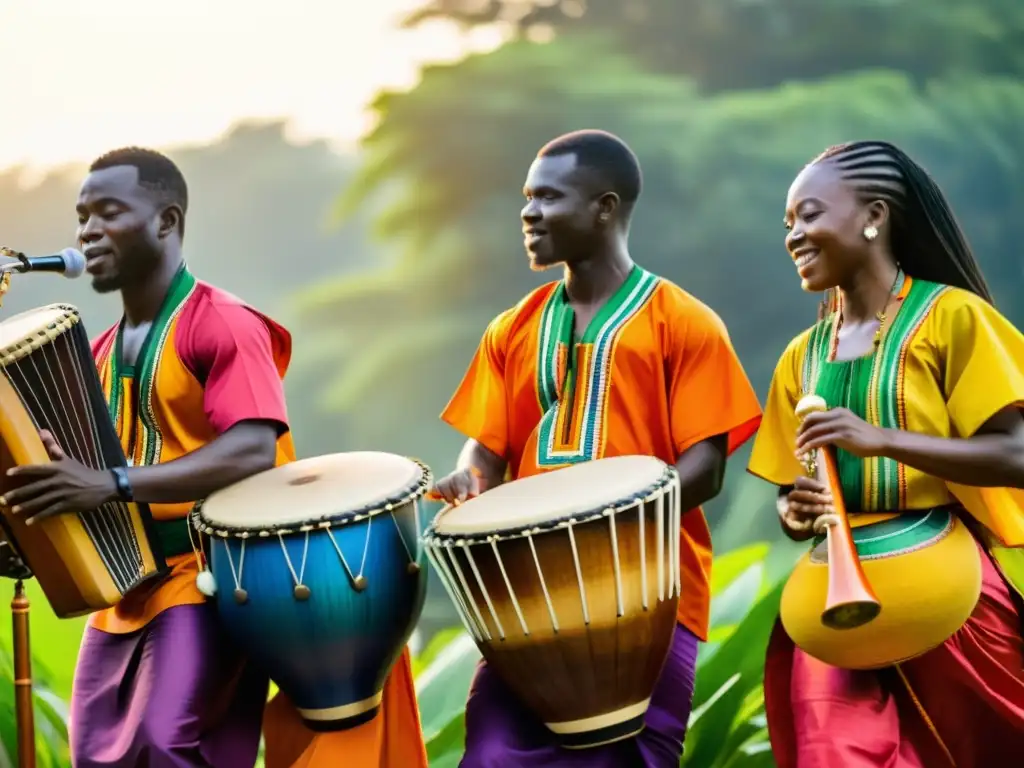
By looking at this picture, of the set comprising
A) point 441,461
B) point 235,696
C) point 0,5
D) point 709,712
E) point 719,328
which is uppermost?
point 0,5

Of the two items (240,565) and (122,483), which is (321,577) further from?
(122,483)

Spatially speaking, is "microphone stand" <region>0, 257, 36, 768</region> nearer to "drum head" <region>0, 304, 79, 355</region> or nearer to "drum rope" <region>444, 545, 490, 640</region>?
"drum head" <region>0, 304, 79, 355</region>

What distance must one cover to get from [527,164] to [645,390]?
8.13 ft

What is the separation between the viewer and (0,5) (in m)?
5.75

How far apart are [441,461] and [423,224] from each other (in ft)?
3.27

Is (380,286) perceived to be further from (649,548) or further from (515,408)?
(649,548)

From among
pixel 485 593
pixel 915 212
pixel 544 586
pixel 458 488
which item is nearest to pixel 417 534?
pixel 458 488

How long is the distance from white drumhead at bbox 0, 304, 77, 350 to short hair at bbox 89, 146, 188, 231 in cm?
53

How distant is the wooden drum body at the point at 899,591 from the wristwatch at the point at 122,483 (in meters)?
1.51

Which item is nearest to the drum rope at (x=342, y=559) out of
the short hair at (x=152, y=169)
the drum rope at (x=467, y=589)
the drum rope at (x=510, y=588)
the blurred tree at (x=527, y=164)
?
the drum rope at (x=467, y=589)

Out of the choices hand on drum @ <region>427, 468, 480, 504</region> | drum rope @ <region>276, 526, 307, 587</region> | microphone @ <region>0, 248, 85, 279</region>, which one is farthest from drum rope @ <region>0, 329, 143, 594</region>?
hand on drum @ <region>427, 468, 480, 504</region>

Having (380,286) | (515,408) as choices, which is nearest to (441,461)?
(380,286)

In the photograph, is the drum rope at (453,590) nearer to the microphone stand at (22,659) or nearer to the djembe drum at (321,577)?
the djembe drum at (321,577)

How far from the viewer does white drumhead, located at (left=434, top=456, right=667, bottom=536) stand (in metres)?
2.89
